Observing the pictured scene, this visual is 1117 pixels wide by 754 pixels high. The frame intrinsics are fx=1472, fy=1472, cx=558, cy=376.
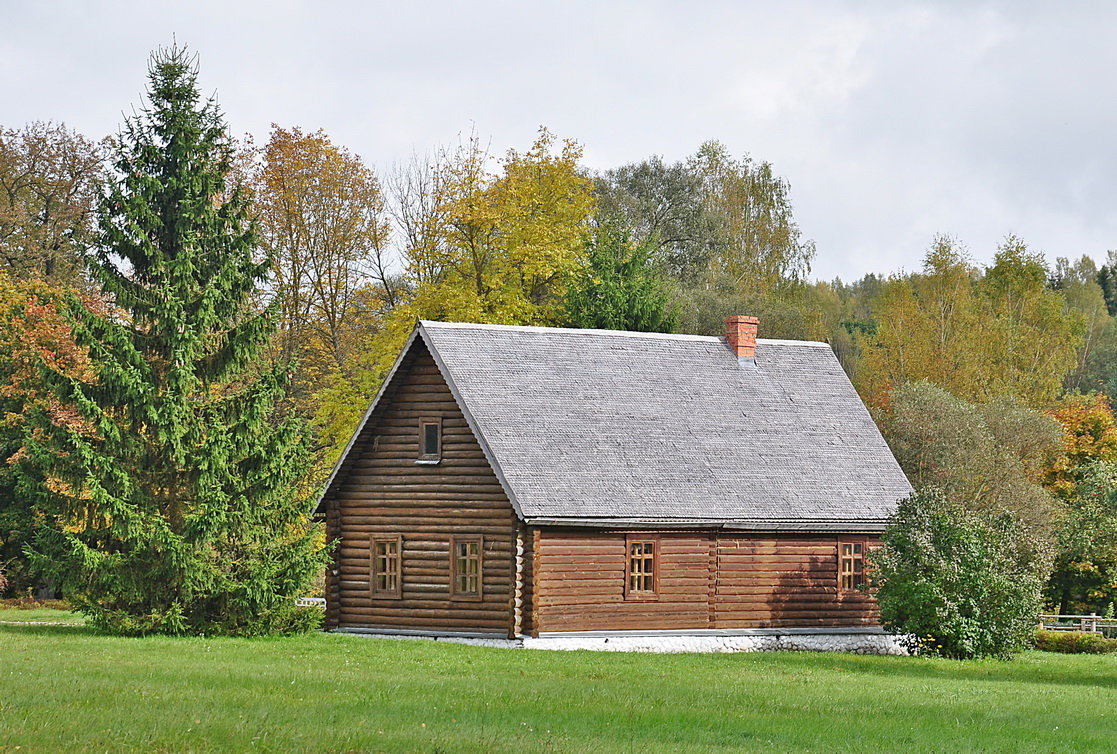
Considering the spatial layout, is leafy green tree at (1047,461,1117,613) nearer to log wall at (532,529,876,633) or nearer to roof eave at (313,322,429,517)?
log wall at (532,529,876,633)

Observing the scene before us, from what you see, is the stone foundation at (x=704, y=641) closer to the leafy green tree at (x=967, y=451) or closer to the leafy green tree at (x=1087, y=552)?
the leafy green tree at (x=1087, y=552)

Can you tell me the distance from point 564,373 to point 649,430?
8.74 feet

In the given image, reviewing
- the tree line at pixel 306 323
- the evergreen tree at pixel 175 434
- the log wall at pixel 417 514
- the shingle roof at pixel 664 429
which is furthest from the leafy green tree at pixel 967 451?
the evergreen tree at pixel 175 434

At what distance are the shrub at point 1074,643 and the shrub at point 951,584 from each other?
19.9 ft

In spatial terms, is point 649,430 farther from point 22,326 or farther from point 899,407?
point 22,326

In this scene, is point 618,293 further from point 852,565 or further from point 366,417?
point 366,417

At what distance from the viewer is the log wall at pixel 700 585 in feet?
114

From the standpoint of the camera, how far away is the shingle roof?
35188mm

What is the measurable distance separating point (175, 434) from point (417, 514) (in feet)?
23.3

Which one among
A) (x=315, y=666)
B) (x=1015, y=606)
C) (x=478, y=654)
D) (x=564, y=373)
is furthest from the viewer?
(x=564, y=373)

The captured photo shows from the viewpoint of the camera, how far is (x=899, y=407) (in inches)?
2029

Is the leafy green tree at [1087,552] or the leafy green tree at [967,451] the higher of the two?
the leafy green tree at [967,451]

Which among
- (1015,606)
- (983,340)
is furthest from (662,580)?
(983,340)

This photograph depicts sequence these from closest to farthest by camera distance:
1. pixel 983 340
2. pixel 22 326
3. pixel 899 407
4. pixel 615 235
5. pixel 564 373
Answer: pixel 564 373
pixel 22 326
pixel 899 407
pixel 615 235
pixel 983 340
